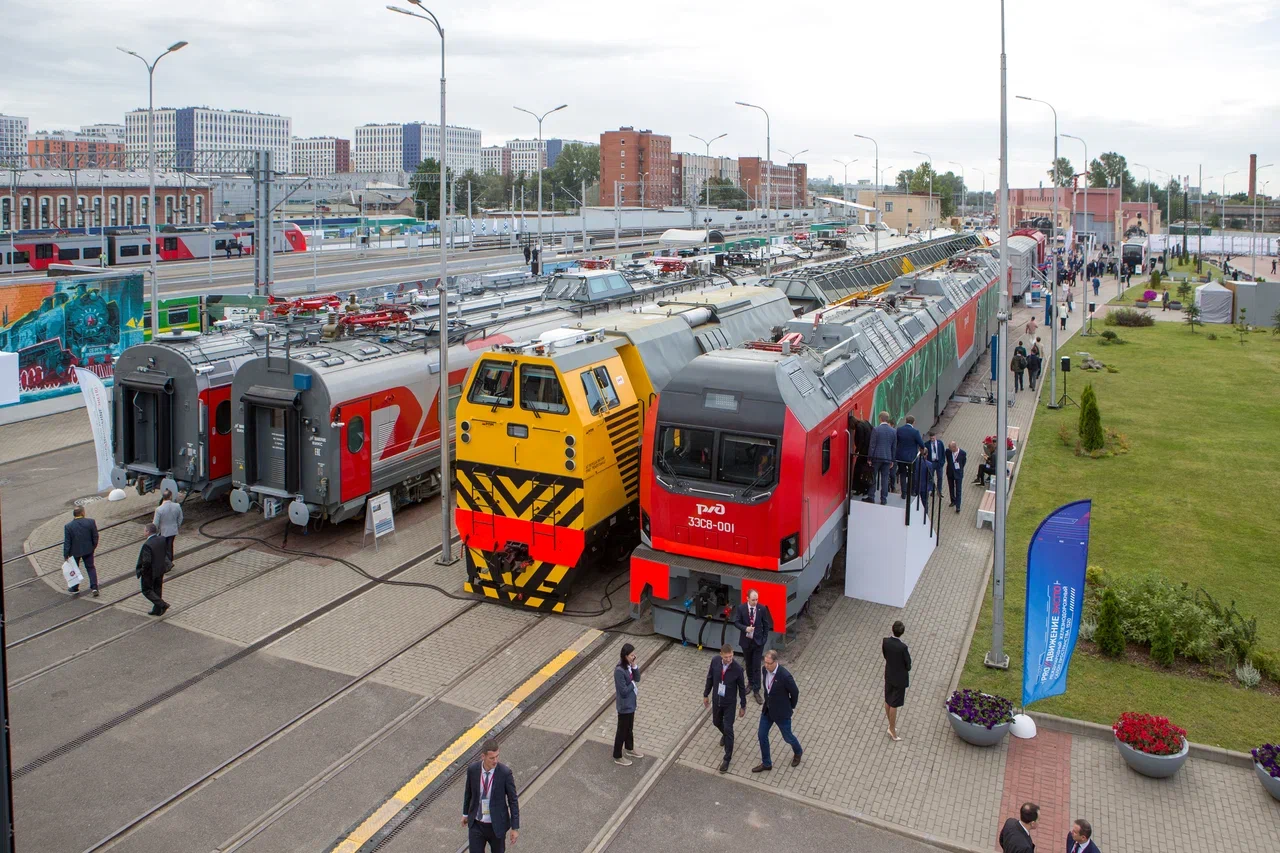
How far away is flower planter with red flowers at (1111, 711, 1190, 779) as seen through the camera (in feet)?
35.8

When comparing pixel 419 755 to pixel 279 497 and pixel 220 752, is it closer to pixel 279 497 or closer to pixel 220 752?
pixel 220 752

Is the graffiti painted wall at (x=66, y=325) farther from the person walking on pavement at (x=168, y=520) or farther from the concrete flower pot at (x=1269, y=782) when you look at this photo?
the concrete flower pot at (x=1269, y=782)

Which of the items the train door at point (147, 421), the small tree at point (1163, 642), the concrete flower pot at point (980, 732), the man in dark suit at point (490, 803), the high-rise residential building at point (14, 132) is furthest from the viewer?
the high-rise residential building at point (14, 132)

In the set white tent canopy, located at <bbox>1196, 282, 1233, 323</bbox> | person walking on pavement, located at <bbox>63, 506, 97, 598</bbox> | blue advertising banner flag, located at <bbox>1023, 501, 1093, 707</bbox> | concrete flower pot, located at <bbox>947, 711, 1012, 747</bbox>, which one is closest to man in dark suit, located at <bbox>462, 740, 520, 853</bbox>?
concrete flower pot, located at <bbox>947, 711, 1012, 747</bbox>

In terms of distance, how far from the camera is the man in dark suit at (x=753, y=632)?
12.5 metres

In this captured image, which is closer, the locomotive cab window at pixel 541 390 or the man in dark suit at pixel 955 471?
the locomotive cab window at pixel 541 390

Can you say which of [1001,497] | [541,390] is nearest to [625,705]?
[541,390]

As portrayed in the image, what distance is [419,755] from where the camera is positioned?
11.4 m

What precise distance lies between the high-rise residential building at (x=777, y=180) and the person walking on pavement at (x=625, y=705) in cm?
12979

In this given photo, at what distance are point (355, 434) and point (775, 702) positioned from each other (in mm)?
9895

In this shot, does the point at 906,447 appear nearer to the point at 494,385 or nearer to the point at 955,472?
the point at 955,472

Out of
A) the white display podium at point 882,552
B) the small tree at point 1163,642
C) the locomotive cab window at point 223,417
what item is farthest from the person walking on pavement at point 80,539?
the small tree at point 1163,642

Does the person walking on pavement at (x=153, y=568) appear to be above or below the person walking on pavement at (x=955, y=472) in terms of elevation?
below

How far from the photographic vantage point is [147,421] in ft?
61.9
